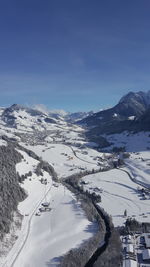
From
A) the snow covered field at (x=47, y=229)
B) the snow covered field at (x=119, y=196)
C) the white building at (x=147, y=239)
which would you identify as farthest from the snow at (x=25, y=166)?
the white building at (x=147, y=239)

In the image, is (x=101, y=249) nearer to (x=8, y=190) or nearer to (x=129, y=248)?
(x=129, y=248)

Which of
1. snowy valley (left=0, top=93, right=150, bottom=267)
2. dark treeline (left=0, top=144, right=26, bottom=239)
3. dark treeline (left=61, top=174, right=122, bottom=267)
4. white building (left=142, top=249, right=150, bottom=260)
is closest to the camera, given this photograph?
white building (left=142, top=249, right=150, bottom=260)

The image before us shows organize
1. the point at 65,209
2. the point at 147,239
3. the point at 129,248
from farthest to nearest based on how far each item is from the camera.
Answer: the point at 65,209 → the point at 147,239 → the point at 129,248

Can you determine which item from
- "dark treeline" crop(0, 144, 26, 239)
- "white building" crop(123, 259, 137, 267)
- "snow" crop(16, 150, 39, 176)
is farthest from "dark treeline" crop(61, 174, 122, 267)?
"snow" crop(16, 150, 39, 176)

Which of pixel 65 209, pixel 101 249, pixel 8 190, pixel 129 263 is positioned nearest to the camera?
pixel 129 263

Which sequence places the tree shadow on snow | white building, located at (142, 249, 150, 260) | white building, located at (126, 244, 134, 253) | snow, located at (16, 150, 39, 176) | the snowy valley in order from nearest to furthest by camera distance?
1. the tree shadow on snow
2. white building, located at (142, 249, 150, 260)
3. white building, located at (126, 244, 134, 253)
4. the snowy valley
5. snow, located at (16, 150, 39, 176)

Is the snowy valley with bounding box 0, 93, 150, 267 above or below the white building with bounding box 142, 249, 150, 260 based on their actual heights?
above

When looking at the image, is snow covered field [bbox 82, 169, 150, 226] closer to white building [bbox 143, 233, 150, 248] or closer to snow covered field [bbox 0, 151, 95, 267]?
snow covered field [bbox 0, 151, 95, 267]

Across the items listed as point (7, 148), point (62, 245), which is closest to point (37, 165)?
point (7, 148)

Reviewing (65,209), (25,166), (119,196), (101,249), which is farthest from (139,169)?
(101,249)

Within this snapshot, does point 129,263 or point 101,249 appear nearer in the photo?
point 129,263
